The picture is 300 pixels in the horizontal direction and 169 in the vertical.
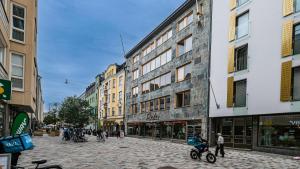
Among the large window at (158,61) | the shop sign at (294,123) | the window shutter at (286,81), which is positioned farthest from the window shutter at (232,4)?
the large window at (158,61)

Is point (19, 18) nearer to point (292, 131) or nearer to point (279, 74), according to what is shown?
point (279, 74)

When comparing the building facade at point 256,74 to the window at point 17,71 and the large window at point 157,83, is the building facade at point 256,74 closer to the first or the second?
the large window at point 157,83

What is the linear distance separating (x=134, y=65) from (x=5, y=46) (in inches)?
1700

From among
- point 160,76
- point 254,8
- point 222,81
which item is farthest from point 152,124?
point 254,8

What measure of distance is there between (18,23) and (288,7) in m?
19.0

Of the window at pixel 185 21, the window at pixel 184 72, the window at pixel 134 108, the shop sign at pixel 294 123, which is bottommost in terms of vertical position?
the window at pixel 134 108

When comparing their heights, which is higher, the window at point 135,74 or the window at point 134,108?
the window at point 135,74

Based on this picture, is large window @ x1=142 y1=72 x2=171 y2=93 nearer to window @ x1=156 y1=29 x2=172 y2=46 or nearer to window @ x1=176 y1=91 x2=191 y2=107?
window @ x1=176 y1=91 x2=191 y2=107

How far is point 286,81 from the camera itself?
23.3 metres

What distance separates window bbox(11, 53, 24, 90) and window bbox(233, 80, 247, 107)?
17.9m

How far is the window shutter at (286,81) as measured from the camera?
2308cm

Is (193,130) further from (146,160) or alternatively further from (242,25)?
(146,160)

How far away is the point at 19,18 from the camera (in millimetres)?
20984

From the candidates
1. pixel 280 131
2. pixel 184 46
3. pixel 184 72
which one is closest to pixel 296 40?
pixel 280 131
